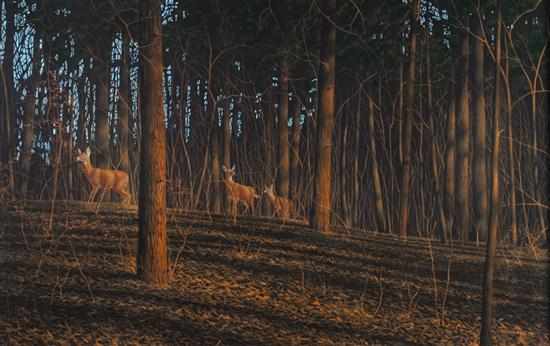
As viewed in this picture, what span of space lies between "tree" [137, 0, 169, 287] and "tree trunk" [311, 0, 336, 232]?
531 cm

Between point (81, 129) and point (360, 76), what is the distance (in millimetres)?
10060

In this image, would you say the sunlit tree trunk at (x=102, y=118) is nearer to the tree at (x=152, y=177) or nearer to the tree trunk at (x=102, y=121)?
the tree trunk at (x=102, y=121)

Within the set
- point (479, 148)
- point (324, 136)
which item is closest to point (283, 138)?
point (324, 136)

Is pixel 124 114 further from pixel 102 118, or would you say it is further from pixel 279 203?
pixel 279 203

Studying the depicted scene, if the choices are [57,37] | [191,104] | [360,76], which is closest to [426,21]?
[360,76]

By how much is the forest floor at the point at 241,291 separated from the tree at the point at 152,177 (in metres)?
0.30

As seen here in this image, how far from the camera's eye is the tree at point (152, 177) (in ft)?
30.3

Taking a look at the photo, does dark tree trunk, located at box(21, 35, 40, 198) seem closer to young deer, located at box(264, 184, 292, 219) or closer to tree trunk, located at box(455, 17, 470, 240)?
young deer, located at box(264, 184, 292, 219)

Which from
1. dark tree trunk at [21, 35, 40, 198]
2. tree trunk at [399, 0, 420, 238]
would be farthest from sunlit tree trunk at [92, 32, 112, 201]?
tree trunk at [399, 0, 420, 238]

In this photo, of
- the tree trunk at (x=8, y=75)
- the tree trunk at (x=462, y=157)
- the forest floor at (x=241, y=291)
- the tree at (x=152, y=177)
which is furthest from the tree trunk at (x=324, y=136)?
the tree trunk at (x=8, y=75)

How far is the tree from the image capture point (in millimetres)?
9234

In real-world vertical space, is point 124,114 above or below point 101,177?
above

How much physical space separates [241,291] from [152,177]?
2.21m

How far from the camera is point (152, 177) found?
9.23 m
